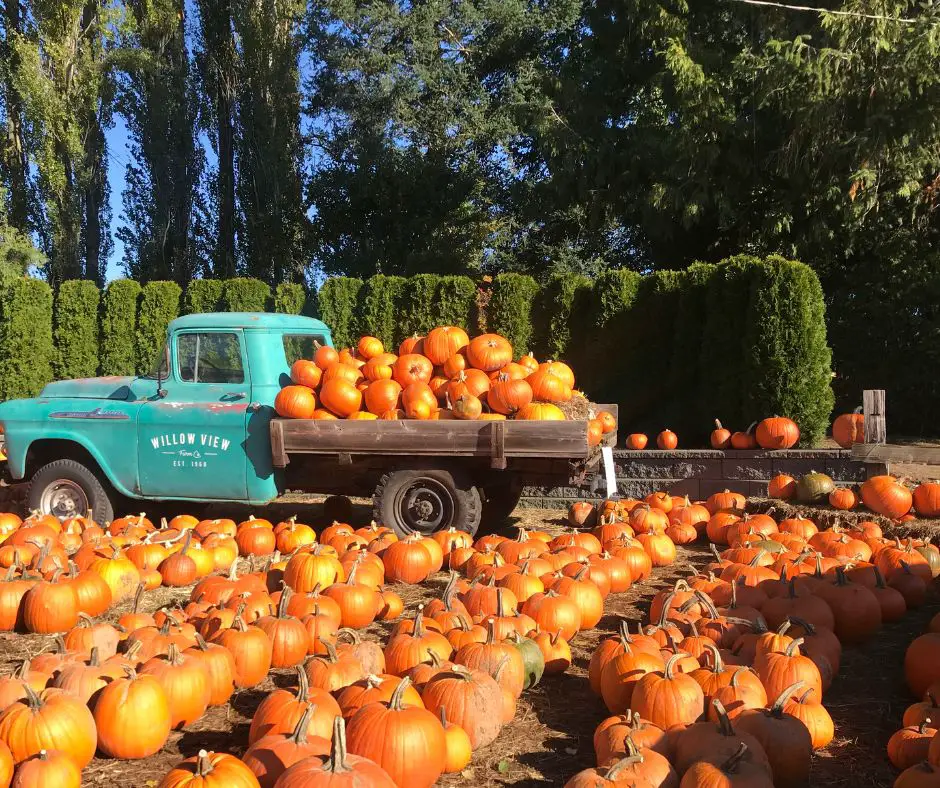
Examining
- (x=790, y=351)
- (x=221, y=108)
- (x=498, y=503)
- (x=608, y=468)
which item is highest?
(x=221, y=108)

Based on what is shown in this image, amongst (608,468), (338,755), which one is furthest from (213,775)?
(608,468)

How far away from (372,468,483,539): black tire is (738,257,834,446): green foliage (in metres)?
4.64

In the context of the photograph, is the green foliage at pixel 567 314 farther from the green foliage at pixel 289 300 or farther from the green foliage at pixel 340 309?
the green foliage at pixel 289 300

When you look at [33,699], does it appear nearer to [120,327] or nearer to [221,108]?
[120,327]

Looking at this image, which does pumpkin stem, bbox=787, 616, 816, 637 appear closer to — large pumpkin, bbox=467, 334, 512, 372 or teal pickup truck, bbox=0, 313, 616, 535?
teal pickup truck, bbox=0, 313, 616, 535

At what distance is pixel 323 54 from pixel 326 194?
4.28m

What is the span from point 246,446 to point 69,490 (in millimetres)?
1883

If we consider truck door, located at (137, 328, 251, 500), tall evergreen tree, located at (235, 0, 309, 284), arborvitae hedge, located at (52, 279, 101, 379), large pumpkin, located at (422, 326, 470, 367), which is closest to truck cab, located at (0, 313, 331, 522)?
truck door, located at (137, 328, 251, 500)

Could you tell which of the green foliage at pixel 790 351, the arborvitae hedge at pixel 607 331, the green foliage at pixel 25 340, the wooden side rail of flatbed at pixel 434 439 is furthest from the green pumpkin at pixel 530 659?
the green foliage at pixel 25 340

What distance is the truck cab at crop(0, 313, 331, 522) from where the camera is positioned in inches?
266

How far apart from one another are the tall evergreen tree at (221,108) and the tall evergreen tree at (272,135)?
120cm

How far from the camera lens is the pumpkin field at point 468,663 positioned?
2.84 metres

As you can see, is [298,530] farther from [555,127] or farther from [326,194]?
[326,194]

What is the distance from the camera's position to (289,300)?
13.3 meters
